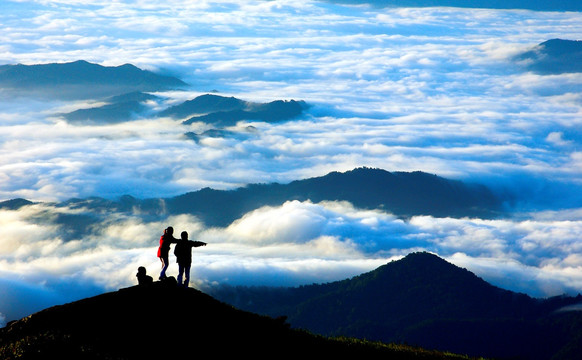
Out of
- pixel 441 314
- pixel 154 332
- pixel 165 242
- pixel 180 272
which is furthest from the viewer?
pixel 441 314

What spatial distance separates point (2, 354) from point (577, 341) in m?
133

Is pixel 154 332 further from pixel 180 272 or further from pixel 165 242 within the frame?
pixel 165 242

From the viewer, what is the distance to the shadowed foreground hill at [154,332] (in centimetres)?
4166

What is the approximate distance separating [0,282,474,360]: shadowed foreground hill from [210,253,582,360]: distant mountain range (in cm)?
11441

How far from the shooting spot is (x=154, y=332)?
4341cm

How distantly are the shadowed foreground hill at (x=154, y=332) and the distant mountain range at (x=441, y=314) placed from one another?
4504 inches

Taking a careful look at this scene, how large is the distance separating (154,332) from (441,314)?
145227 millimetres

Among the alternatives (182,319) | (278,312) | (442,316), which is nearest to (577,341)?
(442,316)

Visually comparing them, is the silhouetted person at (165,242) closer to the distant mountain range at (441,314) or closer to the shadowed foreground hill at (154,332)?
the shadowed foreground hill at (154,332)

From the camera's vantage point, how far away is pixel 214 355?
1668 inches

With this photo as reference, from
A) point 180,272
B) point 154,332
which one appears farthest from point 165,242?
point 154,332

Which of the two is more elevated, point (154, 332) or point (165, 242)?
point (165, 242)

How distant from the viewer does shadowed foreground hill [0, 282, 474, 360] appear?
41656 millimetres

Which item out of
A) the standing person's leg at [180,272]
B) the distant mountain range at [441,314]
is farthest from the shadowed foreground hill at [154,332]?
the distant mountain range at [441,314]
